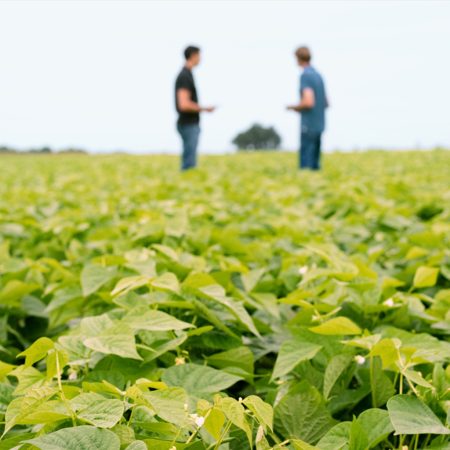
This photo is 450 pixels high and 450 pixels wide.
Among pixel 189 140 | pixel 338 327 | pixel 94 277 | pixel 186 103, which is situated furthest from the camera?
pixel 189 140

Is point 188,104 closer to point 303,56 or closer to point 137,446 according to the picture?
point 303,56

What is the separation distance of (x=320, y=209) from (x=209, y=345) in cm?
322

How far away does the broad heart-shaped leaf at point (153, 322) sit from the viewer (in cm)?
146

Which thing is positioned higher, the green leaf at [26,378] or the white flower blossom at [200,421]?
the white flower blossom at [200,421]

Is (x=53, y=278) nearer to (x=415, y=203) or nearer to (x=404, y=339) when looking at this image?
(x=404, y=339)

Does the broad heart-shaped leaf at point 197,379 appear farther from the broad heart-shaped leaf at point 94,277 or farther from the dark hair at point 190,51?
the dark hair at point 190,51

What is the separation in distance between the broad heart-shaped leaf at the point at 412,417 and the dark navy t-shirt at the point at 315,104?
324 inches

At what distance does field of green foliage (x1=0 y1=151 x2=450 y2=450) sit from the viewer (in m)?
1.13

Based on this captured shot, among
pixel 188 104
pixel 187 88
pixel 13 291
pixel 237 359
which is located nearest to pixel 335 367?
pixel 237 359

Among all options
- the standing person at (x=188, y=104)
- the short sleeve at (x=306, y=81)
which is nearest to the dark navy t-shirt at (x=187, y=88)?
the standing person at (x=188, y=104)

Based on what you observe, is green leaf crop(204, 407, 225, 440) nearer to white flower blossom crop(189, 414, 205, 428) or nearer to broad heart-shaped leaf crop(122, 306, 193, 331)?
white flower blossom crop(189, 414, 205, 428)

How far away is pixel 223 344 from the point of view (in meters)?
1.75

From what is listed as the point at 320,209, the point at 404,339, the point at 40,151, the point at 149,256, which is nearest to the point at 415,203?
the point at 320,209

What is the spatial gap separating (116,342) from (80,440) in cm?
37
